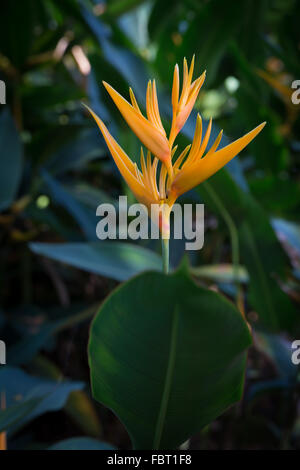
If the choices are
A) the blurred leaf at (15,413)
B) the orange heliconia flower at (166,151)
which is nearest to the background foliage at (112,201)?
the blurred leaf at (15,413)

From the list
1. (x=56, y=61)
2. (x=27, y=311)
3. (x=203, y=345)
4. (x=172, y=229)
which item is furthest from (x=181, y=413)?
(x=56, y=61)

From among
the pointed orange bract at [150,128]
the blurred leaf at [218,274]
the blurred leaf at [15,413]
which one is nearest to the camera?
the pointed orange bract at [150,128]

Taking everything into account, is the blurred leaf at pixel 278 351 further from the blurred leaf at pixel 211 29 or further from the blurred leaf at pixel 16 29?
the blurred leaf at pixel 16 29

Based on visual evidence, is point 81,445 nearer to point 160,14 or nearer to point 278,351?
point 278,351

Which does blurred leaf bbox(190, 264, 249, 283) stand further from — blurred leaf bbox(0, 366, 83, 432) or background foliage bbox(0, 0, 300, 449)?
blurred leaf bbox(0, 366, 83, 432)

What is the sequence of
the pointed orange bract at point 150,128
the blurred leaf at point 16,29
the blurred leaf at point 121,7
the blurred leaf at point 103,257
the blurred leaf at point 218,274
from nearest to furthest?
the pointed orange bract at point 150,128 < the blurred leaf at point 103,257 < the blurred leaf at point 218,274 < the blurred leaf at point 16,29 < the blurred leaf at point 121,7

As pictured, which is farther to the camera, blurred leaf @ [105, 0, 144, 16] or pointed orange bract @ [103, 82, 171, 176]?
blurred leaf @ [105, 0, 144, 16]

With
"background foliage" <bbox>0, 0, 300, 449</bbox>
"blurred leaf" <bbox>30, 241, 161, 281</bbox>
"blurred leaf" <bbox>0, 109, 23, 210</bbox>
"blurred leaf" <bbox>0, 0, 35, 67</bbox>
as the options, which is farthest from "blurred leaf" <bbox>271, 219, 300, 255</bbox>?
"blurred leaf" <bbox>0, 0, 35, 67</bbox>
